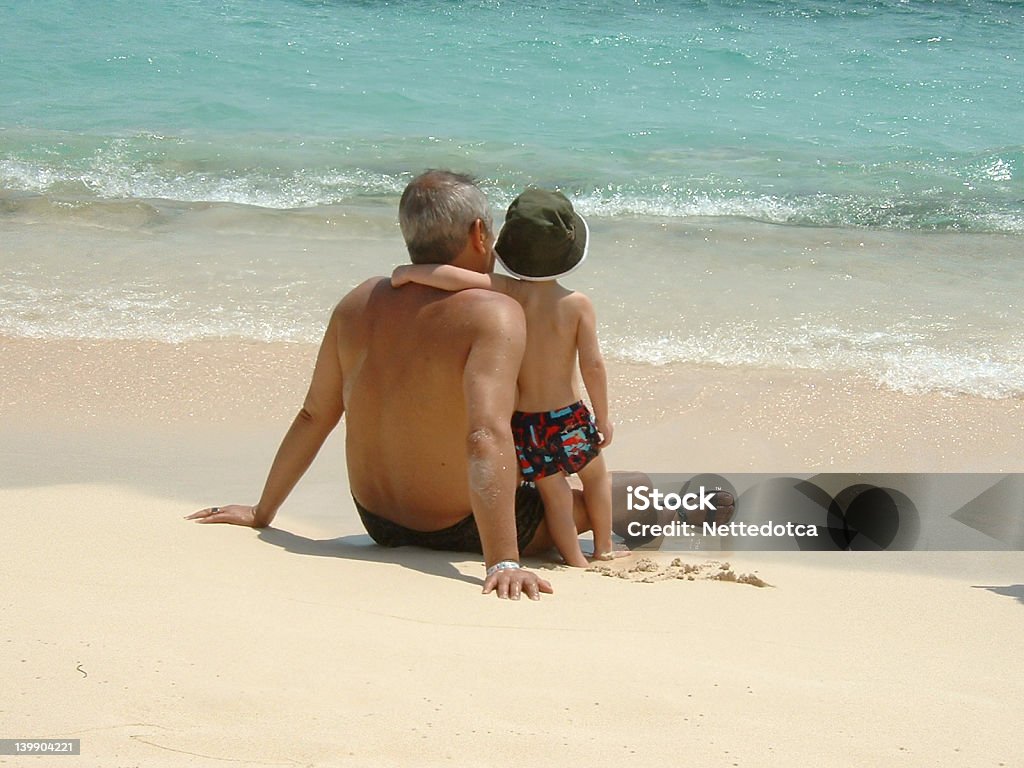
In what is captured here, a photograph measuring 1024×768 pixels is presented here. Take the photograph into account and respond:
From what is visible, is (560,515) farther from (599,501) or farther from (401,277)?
(401,277)

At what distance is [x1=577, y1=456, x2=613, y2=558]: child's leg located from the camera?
3752mm

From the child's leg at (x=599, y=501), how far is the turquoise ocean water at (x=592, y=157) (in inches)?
87.3

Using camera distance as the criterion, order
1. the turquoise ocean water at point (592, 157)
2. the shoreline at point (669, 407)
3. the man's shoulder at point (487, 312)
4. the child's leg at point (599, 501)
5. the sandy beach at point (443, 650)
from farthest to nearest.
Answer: the turquoise ocean water at point (592, 157) < the shoreline at point (669, 407) < the child's leg at point (599, 501) < the man's shoulder at point (487, 312) < the sandy beach at point (443, 650)

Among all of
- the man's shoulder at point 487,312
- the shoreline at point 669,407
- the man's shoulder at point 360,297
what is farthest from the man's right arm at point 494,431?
the shoreline at point 669,407

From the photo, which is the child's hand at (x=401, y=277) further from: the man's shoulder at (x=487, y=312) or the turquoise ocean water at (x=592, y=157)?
the turquoise ocean water at (x=592, y=157)

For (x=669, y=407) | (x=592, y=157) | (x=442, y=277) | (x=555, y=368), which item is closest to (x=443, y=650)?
(x=442, y=277)

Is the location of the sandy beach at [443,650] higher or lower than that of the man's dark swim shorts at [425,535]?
higher

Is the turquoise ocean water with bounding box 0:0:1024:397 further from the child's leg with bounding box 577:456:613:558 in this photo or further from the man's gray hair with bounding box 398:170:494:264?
the man's gray hair with bounding box 398:170:494:264

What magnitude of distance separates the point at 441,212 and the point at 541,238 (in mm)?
460

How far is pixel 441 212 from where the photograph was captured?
10.3ft

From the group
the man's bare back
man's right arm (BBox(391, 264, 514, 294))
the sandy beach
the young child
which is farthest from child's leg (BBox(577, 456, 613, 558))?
man's right arm (BBox(391, 264, 514, 294))

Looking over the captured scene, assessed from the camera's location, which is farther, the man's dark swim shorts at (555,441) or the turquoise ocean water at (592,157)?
the turquoise ocean water at (592,157)

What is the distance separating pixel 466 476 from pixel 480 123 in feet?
32.2

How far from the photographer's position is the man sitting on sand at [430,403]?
303 cm
